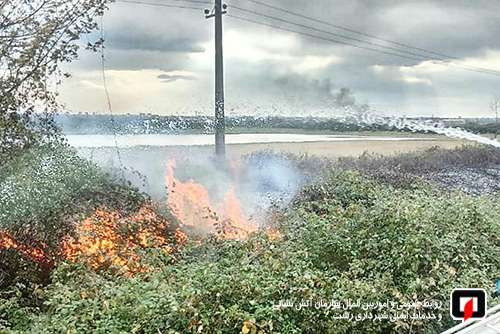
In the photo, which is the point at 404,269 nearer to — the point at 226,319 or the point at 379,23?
the point at 226,319

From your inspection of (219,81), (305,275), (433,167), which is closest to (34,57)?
(219,81)

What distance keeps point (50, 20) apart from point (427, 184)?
2.80 metres

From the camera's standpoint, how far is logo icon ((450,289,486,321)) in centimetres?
277

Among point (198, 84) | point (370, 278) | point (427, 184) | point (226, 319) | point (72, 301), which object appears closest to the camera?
point (226, 319)

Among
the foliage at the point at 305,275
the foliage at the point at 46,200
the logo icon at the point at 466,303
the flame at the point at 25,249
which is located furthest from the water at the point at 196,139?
the logo icon at the point at 466,303

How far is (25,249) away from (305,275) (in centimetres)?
177

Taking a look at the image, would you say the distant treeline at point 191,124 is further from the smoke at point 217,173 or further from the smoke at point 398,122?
the smoke at point 217,173

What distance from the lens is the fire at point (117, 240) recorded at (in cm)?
345

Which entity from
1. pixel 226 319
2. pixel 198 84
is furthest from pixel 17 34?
pixel 226 319

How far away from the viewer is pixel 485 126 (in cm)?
436

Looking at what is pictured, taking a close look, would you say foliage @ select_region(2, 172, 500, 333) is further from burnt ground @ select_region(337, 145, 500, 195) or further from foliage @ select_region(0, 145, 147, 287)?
foliage @ select_region(0, 145, 147, 287)

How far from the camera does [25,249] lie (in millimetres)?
3633

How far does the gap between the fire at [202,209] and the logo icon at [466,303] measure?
151 cm

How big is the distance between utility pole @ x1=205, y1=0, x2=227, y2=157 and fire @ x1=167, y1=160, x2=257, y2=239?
0.31 metres
